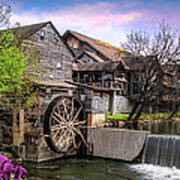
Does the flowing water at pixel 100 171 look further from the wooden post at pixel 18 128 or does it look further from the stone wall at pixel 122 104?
the stone wall at pixel 122 104

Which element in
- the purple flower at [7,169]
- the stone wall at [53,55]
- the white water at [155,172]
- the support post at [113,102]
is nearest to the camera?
the purple flower at [7,169]

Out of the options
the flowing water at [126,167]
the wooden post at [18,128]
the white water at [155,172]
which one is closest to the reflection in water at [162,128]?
the flowing water at [126,167]

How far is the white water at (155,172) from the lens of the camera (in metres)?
9.52

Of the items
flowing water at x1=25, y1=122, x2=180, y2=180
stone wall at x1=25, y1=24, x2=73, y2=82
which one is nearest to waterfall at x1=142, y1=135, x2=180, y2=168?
flowing water at x1=25, y1=122, x2=180, y2=180

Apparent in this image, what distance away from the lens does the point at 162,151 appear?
11164 mm

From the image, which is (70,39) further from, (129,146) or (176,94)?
(129,146)

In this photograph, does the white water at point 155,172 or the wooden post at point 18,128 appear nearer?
the white water at point 155,172

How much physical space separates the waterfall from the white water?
278 millimetres

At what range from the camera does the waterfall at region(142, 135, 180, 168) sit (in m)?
10.8

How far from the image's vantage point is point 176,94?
2903 cm

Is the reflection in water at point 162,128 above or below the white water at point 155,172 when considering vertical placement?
above

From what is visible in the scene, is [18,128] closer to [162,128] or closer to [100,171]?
[100,171]

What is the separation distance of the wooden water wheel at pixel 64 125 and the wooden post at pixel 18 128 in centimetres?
107

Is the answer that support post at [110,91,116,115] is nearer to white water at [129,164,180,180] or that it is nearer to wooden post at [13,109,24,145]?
white water at [129,164,180,180]
